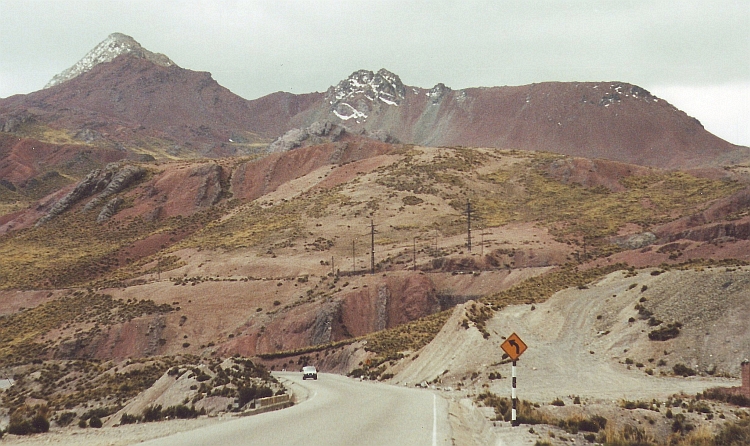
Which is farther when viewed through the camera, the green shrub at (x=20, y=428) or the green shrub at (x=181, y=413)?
the green shrub at (x=181, y=413)

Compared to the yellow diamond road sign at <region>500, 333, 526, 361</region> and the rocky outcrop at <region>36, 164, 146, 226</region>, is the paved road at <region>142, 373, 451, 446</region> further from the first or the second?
the rocky outcrop at <region>36, 164, 146, 226</region>

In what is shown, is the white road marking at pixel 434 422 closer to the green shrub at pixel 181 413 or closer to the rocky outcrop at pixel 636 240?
the green shrub at pixel 181 413

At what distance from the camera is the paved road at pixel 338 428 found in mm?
14992

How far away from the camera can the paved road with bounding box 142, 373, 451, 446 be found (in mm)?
14992

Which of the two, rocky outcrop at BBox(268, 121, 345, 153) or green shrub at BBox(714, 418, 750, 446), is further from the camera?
rocky outcrop at BBox(268, 121, 345, 153)

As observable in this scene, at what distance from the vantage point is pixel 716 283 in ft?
129

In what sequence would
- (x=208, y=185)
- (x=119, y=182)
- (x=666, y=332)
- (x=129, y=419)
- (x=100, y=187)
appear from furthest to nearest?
(x=100, y=187)
(x=119, y=182)
(x=208, y=185)
(x=666, y=332)
(x=129, y=419)

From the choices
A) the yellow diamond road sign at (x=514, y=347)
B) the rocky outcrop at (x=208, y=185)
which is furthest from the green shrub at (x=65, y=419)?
the rocky outcrop at (x=208, y=185)

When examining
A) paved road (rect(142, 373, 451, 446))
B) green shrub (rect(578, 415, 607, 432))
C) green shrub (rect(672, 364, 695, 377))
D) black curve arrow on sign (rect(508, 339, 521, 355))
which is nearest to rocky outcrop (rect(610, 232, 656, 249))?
green shrub (rect(672, 364, 695, 377))

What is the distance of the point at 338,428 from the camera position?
675 inches

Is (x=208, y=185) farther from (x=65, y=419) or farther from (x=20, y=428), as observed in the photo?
(x=20, y=428)

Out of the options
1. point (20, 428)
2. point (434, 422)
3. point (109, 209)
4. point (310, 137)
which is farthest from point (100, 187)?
point (434, 422)

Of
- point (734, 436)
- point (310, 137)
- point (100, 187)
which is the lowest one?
point (734, 436)

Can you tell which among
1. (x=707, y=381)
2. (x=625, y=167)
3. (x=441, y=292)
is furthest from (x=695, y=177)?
(x=707, y=381)
